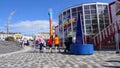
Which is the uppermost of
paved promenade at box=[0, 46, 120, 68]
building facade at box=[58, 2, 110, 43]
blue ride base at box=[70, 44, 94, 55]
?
building facade at box=[58, 2, 110, 43]

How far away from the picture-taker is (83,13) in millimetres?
41312

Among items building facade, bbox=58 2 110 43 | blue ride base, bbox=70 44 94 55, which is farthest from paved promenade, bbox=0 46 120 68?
building facade, bbox=58 2 110 43

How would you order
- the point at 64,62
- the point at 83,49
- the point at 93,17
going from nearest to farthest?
1. the point at 64,62
2. the point at 83,49
3. the point at 93,17

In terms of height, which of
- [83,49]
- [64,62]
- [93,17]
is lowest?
[64,62]

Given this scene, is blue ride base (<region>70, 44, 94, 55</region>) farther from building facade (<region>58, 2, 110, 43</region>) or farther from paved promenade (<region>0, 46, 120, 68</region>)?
building facade (<region>58, 2, 110, 43</region>)

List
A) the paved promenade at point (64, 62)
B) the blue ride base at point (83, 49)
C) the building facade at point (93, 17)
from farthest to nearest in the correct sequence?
the building facade at point (93, 17) → the blue ride base at point (83, 49) → the paved promenade at point (64, 62)

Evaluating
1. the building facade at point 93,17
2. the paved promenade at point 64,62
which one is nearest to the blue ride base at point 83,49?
the paved promenade at point 64,62

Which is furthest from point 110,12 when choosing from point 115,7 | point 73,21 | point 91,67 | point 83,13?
point 91,67

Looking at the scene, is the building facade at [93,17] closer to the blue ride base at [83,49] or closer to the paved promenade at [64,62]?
the blue ride base at [83,49]

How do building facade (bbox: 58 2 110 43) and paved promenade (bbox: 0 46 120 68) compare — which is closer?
paved promenade (bbox: 0 46 120 68)

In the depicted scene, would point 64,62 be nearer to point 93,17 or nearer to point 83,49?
point 83,49

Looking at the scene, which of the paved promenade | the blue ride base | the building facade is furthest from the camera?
the building facade

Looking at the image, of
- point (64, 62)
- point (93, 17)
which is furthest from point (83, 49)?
point (93, 17)

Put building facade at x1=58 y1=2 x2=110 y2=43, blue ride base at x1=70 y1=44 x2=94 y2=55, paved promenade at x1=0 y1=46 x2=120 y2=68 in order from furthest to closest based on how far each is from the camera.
Result: building facade at x1=58 y1=2 x2=110 y2=43, blue ride base at x1=70 y1=44 x2=94 y2=55, paved promenade at x1=0 y1=46 x2=120 y2=68
